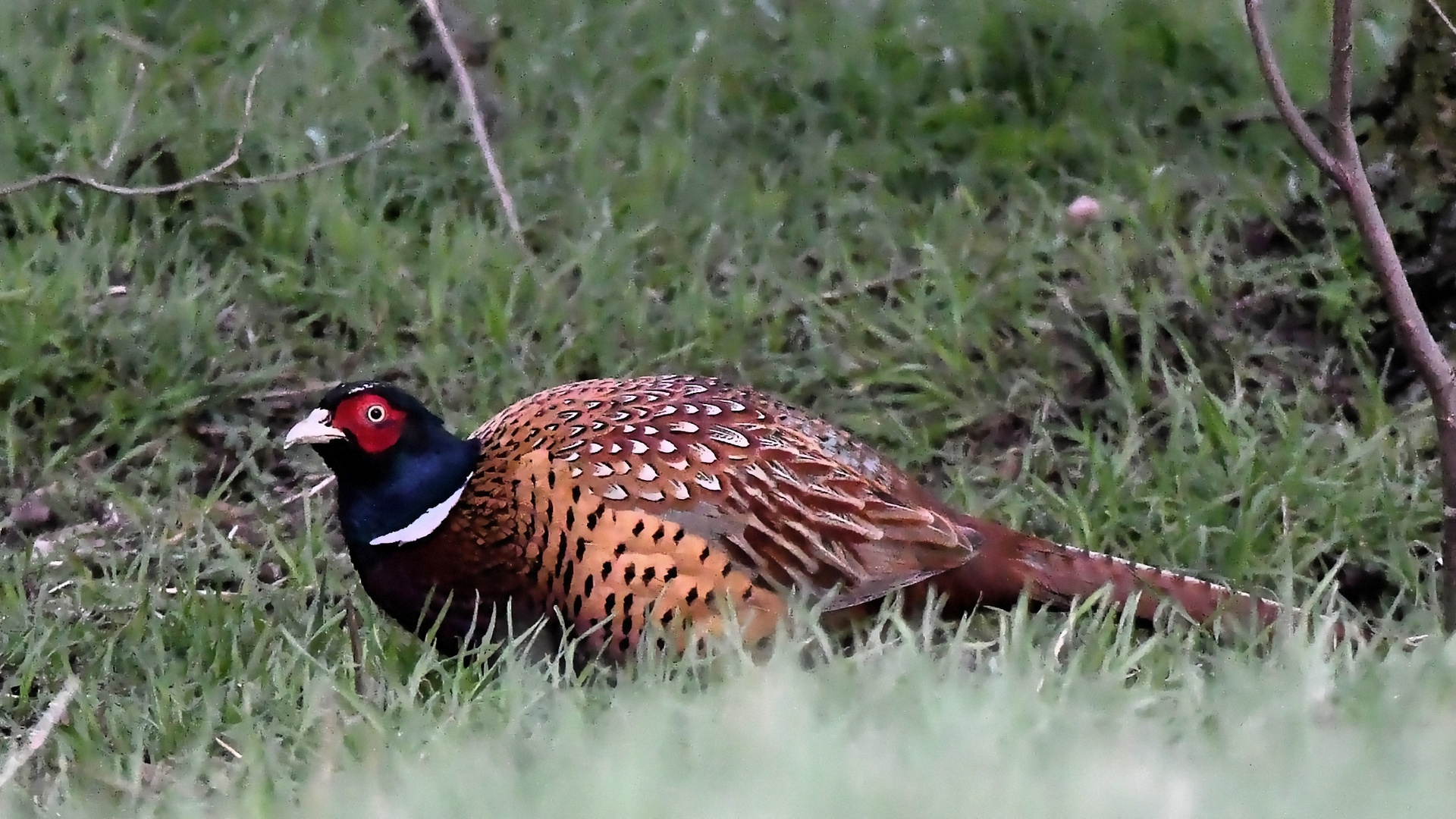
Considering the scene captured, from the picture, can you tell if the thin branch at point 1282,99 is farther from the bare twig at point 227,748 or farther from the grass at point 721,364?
the bare twig at point 227,748

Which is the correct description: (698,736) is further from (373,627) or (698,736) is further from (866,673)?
(373,627)

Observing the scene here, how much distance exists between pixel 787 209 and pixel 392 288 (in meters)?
1.18

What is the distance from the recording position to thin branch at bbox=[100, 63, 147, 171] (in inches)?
170

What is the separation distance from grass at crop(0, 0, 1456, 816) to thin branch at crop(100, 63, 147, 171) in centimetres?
5

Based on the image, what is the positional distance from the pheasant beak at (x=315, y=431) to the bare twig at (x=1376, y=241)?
1.73 m

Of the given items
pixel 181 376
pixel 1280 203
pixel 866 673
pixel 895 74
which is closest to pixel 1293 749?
pixel 866 673

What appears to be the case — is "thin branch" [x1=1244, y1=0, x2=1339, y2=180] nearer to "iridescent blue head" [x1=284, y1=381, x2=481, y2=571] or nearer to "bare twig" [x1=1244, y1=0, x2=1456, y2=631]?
"bare twig" [x1=1244, y1=0, x2=1456, y2=631]

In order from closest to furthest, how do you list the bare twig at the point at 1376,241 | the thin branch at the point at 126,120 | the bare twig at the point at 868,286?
the bare twig at the point at 1376,241 < the thin branch at the point at 126,120 < the bare twig at the point at 868,286

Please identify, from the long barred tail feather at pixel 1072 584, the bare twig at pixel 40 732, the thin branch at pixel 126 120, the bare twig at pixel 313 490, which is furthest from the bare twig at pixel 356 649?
the thin branch at pixel 126 120

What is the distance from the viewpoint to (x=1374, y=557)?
133 inches

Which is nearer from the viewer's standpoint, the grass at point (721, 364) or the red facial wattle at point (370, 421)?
the grass at point (721, 364)

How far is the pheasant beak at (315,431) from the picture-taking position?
2.98 metres

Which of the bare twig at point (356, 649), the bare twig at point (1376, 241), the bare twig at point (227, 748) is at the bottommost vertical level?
the bare twig at point (227, 748)

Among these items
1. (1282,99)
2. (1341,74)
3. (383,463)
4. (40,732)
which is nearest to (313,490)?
(383,463)
